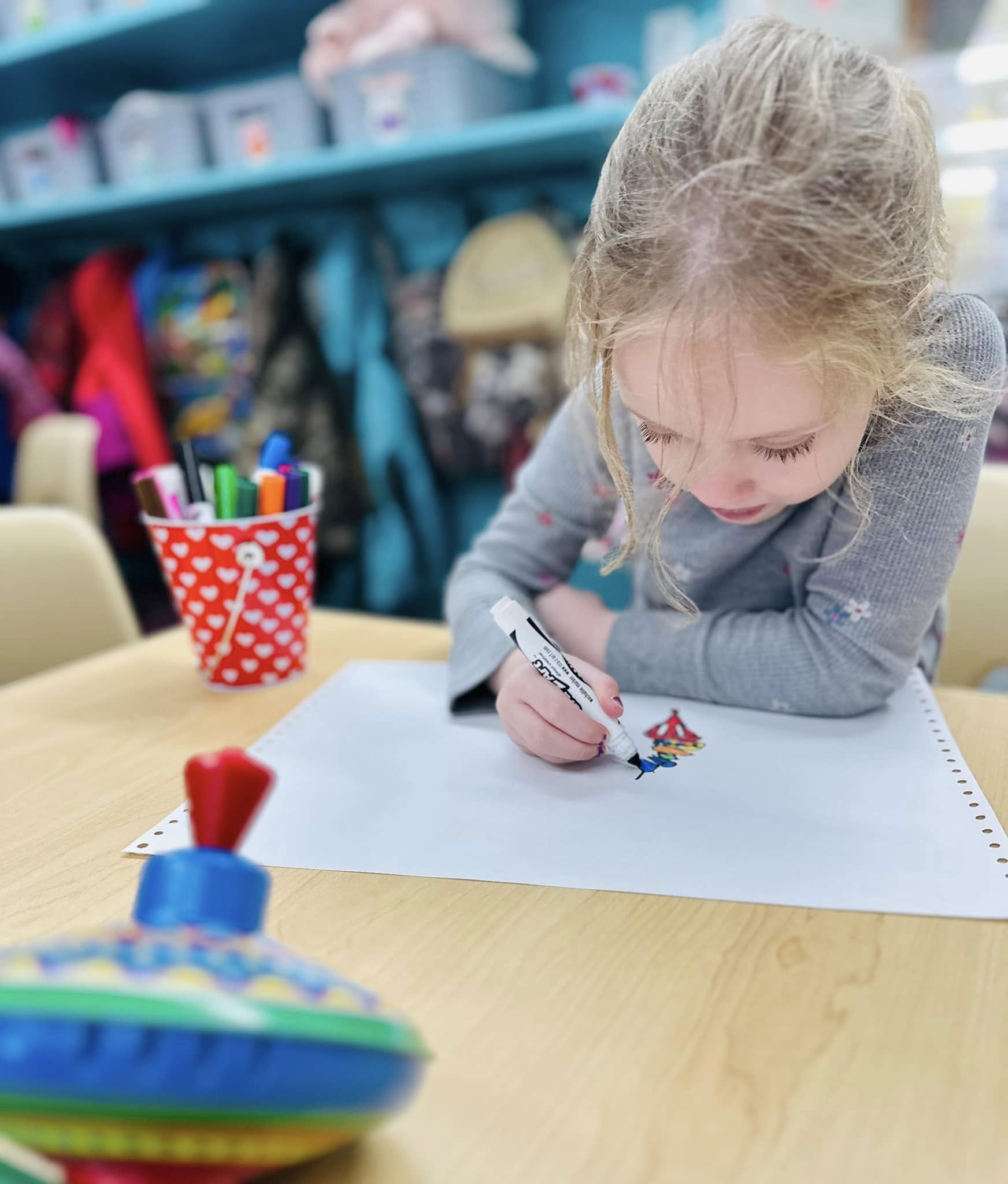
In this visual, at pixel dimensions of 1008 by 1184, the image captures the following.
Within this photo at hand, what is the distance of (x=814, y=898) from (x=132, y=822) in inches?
13.5

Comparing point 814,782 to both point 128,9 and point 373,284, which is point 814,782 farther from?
point 128,9

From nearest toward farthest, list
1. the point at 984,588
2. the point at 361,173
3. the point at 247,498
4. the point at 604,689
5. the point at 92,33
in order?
1. the point at 604,689
2. the point at 247,498
3. the point at 984,588
4. the point at 361,173
5. the point at 92,33

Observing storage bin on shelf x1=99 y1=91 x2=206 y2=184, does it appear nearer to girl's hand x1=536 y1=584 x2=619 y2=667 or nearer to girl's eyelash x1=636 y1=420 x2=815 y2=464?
girl's hand x1=536 y1=584 x2=619 y2=667

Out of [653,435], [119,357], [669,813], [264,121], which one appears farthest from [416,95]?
[669,813]

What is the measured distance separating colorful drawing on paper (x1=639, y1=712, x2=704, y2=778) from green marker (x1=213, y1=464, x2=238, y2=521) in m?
0.33

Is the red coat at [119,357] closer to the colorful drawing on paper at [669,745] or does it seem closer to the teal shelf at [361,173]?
the teal shelf at [361,173]

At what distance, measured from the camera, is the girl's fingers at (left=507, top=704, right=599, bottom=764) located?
54 cm

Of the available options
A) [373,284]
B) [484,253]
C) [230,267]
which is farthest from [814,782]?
[230,267]

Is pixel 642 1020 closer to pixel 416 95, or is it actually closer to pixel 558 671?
pixel 558 671

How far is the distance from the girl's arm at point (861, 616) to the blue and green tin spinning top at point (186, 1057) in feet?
1.37

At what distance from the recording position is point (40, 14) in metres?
1.98

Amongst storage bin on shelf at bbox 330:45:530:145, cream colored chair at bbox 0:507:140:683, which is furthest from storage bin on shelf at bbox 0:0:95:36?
cream colored chair at bbox 0:507:140:683

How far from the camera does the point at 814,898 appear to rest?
1.36ft

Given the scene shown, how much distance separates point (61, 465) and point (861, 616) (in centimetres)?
172
